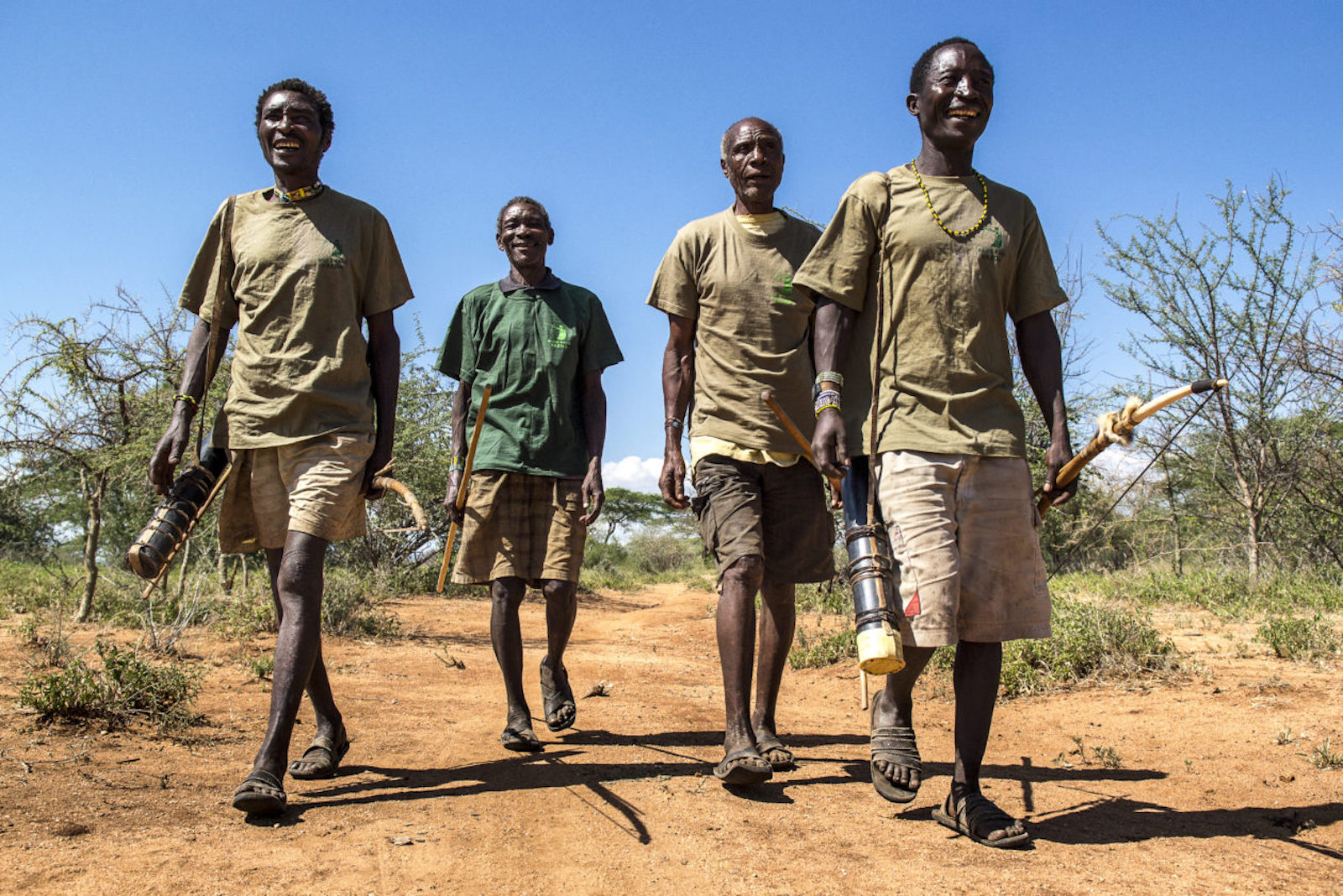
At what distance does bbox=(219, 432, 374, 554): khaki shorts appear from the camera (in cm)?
368

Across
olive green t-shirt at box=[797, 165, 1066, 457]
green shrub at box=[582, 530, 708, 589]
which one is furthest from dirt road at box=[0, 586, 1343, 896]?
green shrub at box=[582, 530, 708, 589]

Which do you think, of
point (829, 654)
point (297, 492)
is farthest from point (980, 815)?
point (829, 654)

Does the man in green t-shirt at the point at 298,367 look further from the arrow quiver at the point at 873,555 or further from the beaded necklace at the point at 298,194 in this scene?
the arrow quiver at the point at 873,555

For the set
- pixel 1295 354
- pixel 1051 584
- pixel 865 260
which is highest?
pixel 1295 354

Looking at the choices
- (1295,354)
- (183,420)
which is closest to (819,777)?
(183,420)

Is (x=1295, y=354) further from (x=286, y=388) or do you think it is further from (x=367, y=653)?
(x=286, y=388)

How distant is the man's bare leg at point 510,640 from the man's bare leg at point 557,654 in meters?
0.12

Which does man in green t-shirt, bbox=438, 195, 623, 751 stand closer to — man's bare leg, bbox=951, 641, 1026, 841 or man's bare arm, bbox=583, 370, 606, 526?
man's bare arm, bbox=583, 370, 606, 526

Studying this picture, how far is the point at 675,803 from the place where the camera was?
3.51m

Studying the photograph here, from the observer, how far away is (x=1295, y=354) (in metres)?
9.49

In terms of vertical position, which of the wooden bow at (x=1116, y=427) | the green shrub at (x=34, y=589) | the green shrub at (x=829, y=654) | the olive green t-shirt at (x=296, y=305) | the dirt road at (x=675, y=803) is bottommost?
the dirt road at (x=675, y=803)

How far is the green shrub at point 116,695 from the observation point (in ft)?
13.8

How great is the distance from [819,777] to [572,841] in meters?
1.09

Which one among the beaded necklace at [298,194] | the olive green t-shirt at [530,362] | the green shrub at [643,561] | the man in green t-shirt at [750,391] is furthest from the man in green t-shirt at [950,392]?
the green shrub at [643,561]
